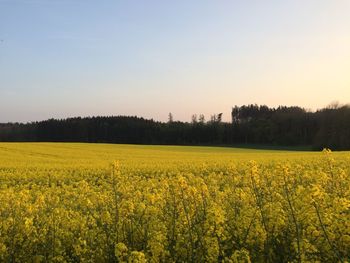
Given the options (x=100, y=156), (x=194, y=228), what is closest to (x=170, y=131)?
(x=100, y=156)

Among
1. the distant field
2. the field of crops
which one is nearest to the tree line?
the distant field

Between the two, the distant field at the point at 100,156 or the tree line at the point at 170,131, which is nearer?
the distant field at the point at 100,156

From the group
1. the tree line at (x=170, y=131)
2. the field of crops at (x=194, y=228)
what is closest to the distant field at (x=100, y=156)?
the field of crops at (x=194, y=228)

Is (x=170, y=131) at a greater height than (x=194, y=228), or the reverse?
(x=170, y=131)

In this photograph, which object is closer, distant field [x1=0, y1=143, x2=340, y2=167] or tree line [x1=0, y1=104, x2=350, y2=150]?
distant field [x1=0, y1=143, x2=340, y2=167]

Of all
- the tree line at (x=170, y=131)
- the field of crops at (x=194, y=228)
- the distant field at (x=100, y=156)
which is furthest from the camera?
the tree line at (x=170, y=131)

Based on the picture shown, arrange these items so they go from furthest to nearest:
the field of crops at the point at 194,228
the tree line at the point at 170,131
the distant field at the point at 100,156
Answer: the tree line at the point at 170,131, the distant field at the point at 100,156, the field of crops at the point at 194,228

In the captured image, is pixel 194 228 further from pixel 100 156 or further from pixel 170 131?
pixel 170 131

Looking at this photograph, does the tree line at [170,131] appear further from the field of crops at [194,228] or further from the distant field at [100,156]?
the field of crops at [194,228]

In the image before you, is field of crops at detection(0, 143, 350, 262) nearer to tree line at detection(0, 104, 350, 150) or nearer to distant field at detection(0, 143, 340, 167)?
distant field at detection(0, 143, 340, 167)

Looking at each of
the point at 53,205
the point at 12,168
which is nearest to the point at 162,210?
the point at 53,205

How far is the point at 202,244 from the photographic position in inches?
183

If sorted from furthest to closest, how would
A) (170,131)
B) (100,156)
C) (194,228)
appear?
(170,131) < (100,156) < (194,228)

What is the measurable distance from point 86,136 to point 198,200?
93.5 metres
